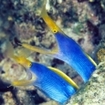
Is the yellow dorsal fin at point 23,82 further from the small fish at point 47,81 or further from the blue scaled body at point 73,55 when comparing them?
the blue scaled body at point 73,55

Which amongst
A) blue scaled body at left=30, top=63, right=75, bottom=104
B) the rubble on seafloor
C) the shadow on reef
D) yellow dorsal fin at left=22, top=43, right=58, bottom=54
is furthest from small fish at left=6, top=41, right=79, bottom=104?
the shadow on reef

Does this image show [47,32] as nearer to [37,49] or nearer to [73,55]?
[73,55]

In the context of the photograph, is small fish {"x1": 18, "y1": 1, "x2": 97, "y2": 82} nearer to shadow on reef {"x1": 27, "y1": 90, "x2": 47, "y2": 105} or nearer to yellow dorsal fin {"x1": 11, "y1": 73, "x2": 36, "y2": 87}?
yellow dorsal fin {"x1": 11, "y1": 73, "x2": 36, "y2": 87}

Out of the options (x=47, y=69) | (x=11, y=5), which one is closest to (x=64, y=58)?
(x=47, y=69)

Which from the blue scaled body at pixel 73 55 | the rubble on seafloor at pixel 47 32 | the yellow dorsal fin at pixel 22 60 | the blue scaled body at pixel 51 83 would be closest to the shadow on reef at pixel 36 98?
the rubble on seafloor at pixel 47 32

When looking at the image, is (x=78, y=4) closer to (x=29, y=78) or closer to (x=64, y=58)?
(x=64, y=58)

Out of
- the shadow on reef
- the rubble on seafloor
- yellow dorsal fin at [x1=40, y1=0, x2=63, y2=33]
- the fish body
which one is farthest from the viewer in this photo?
the shadow on reef
